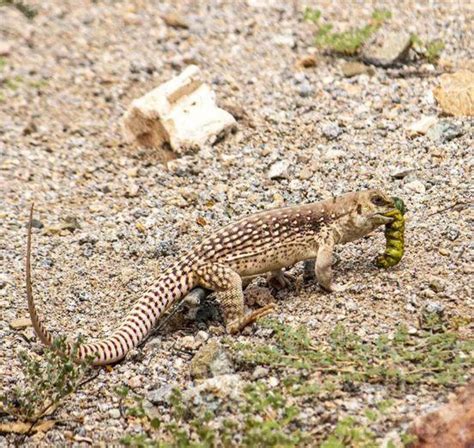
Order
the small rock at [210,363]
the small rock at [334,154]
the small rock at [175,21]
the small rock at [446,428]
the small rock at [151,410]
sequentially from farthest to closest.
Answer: the small rock at [175,21]
the small rock at [334,154]
the small rock at [210,363]
the small rock at [151,410]
the small rock at [446,428]

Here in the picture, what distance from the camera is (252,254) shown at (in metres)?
7.05

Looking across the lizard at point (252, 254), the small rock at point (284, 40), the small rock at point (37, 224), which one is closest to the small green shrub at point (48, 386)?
the lizard at point (252, 254)

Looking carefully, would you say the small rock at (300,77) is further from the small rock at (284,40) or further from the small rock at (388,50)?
the small rock at (284,40)

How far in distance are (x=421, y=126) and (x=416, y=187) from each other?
123 cm

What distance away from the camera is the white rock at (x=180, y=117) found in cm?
980

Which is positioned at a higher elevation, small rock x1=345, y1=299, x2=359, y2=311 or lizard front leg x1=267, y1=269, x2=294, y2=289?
small rock x1=345, y1=299, x2=359, y2=311

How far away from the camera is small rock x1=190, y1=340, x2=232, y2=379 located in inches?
244

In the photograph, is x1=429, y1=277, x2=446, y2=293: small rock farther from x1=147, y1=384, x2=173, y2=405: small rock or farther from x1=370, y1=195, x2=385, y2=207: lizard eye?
x1=147, y1=384, x2=173, y2=405: small rock

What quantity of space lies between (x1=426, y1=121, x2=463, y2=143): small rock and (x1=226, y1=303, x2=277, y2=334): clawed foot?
3.16m

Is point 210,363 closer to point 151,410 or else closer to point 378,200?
point 151,410

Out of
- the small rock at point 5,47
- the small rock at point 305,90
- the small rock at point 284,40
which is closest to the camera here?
the small rock at point 305,90

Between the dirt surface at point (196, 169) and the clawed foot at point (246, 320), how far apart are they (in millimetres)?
77

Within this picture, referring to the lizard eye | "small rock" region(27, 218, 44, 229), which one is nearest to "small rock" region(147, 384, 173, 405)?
the lizard eye

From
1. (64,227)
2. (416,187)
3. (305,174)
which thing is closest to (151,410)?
(64,227)
